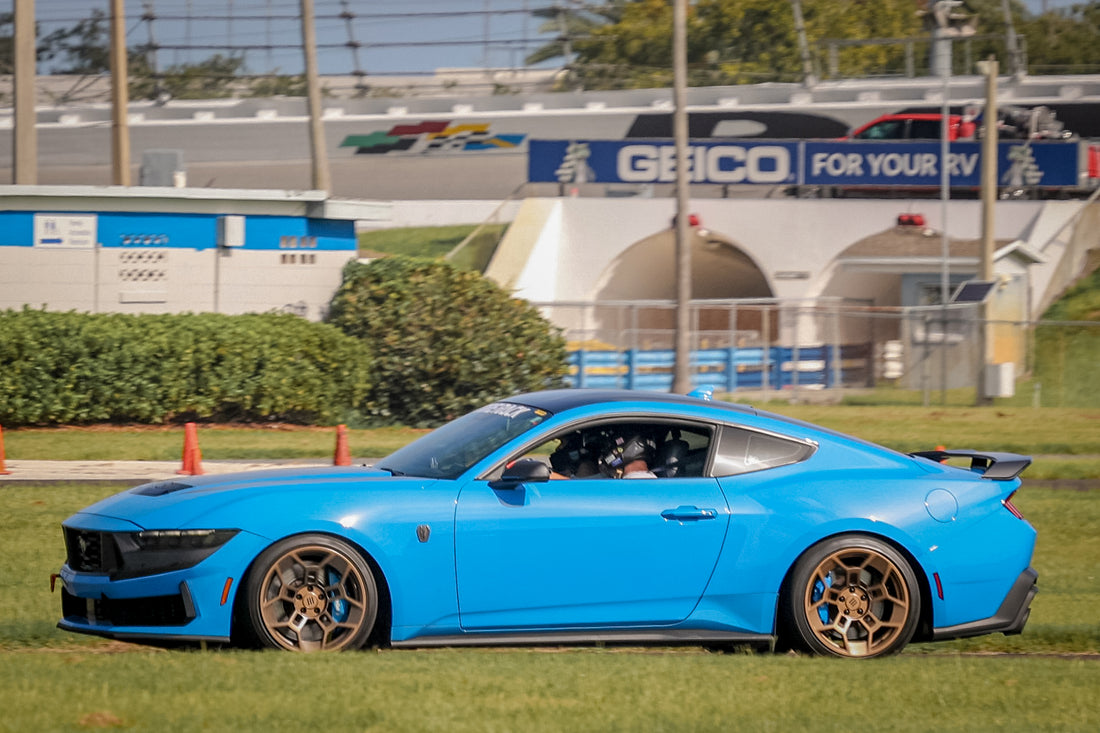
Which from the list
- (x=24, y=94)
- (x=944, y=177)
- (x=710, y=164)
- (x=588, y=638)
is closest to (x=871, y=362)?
(x=944, y=177)

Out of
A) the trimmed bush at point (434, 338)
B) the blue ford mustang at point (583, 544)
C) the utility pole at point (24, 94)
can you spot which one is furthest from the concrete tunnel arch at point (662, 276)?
the blue ford mustang at point (583, 544)

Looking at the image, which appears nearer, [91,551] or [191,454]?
[91,551]

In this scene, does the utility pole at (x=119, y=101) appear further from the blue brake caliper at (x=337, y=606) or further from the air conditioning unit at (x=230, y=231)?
the blue brake caliper at (x=337, y=606)

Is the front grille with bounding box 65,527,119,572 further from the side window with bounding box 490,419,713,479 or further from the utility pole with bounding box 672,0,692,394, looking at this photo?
the utility pole with bounding box 672,0,692,394

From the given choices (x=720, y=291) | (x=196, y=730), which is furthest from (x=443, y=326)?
(x=720, y=291)

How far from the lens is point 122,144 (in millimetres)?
30234

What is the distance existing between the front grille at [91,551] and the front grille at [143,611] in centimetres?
17

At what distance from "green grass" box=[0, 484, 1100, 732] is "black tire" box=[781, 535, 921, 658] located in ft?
0.63

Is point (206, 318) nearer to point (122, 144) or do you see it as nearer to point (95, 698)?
point (122, 144)

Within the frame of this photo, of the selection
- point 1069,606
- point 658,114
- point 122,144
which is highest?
point 658,114

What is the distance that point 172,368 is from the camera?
20516 mm

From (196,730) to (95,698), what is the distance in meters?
0.64

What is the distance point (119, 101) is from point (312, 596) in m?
26.9

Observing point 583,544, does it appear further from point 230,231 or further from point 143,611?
point 230,231
